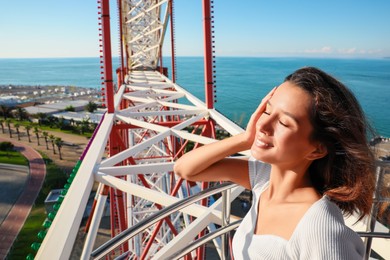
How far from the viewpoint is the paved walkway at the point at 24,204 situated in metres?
22.7

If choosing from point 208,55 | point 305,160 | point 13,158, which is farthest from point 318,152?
point 13,158

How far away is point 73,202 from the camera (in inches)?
109

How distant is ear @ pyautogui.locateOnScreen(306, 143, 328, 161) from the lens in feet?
4.59

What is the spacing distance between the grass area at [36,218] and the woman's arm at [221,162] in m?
17.6

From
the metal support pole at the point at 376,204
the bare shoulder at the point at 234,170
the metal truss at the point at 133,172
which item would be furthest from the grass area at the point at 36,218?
the metal support pole at the point at 376,204

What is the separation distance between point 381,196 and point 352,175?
1.08ft

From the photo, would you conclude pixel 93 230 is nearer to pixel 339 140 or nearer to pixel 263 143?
pixel 263 143

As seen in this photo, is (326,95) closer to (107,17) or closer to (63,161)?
(107,17)

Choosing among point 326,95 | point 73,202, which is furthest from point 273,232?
point 73,202

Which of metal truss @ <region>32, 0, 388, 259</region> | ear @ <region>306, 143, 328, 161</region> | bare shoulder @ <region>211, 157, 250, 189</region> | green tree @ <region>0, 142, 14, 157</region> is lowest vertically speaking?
green tree @ <region>0, 142, 14, 157</region>

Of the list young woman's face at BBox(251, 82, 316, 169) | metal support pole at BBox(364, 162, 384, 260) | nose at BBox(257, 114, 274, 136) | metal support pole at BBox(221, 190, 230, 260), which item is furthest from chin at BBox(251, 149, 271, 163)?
metal support pole at BBox(221, 190, 230, 260)

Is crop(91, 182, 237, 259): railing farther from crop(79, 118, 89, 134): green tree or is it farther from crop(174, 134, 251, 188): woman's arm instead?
crop(79, 118, 89, 134): green tree

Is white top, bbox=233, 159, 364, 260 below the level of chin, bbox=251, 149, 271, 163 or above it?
below

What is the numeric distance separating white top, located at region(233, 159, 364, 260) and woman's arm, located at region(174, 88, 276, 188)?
572 millimetres
